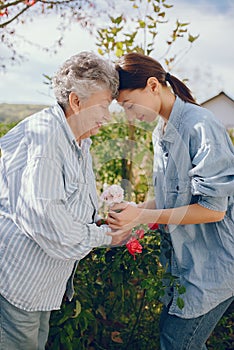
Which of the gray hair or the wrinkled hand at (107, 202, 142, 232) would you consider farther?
the wrinkled hand at (107, 202, 142, 232)

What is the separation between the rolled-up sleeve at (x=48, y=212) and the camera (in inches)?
68.6

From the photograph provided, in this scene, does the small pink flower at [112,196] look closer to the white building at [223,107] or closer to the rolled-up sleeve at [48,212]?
the rolled-up sleeve at [48,212]

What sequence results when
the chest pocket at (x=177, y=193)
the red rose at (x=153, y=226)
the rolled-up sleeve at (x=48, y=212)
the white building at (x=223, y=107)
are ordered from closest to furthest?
the rolled-up sleeve at (x=48, y=212)
the chest pocket at (x=177, y=193)
the red rose at (x=153, y=226)
the white building at (x=223, y=107)

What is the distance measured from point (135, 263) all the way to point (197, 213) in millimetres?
518

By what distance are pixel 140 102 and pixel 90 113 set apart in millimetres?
240

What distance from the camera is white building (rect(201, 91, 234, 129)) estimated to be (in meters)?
5.38

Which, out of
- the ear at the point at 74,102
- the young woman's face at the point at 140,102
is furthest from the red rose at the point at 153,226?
the ear at the point at 74,102

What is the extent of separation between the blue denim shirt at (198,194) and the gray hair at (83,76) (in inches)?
13.3

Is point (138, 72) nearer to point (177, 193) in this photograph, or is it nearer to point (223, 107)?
point (177, 193)

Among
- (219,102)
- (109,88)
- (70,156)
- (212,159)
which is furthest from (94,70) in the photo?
(219,102)

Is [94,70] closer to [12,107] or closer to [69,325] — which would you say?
[69,325]

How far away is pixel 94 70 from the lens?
6.11ft

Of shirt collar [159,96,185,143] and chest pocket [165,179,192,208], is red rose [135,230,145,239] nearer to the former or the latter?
chest pocket [165,179,192,208]

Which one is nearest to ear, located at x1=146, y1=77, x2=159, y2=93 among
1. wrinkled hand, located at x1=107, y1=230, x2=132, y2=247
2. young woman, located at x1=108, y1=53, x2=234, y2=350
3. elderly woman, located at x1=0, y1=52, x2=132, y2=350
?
young woman, located at x1=108, y1=53, x2=234, y2=350
